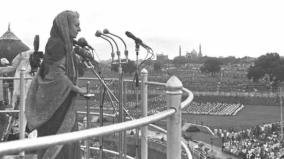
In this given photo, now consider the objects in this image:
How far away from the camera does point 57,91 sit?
383cm

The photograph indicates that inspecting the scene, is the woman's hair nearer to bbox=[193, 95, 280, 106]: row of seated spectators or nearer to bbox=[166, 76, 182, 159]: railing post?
bbox=[166, 76, 182, 159]: railing post

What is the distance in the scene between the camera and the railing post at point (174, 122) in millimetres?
1996

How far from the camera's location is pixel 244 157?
19500 millimetres

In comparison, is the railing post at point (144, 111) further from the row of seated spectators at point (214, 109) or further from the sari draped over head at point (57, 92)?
the row of seated spectators at point (214, 109)

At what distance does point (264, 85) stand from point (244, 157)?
5236cm

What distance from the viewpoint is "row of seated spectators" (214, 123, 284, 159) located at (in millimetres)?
18875

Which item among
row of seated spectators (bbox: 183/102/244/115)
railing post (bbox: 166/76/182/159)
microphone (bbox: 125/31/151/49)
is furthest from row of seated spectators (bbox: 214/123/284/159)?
railing post (bbox: 166/76/182/159)

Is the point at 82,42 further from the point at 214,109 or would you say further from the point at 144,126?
the point at 214,109

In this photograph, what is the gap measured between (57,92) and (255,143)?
19.5 meters

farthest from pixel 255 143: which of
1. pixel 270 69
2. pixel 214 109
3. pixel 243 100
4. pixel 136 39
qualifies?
pixel 270 69

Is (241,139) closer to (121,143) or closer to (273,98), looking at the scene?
(121,143)

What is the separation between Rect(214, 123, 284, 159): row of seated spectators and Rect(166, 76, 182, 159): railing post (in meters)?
17.0

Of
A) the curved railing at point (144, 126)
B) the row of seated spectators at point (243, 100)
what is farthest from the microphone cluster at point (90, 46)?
the row of seated spectators at point (243, 100)

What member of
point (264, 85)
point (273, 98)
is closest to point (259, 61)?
point (264, 85)
